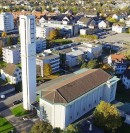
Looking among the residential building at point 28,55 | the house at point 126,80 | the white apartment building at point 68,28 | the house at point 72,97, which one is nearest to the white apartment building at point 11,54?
the residential building at point 28,55


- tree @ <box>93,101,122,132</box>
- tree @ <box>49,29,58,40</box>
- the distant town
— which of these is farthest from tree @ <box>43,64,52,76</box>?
tree @ <box>49,29,58,40</box>

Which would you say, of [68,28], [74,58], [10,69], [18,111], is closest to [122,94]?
[74,58]

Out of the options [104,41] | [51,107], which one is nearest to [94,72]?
[51,107]

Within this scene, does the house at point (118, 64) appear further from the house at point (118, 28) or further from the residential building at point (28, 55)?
the house at point (118, 28)

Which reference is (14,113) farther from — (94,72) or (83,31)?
(83,31)

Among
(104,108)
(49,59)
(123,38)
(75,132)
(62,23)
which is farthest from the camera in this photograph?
(62,23)

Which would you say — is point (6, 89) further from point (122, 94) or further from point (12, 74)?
point (122, 94)
